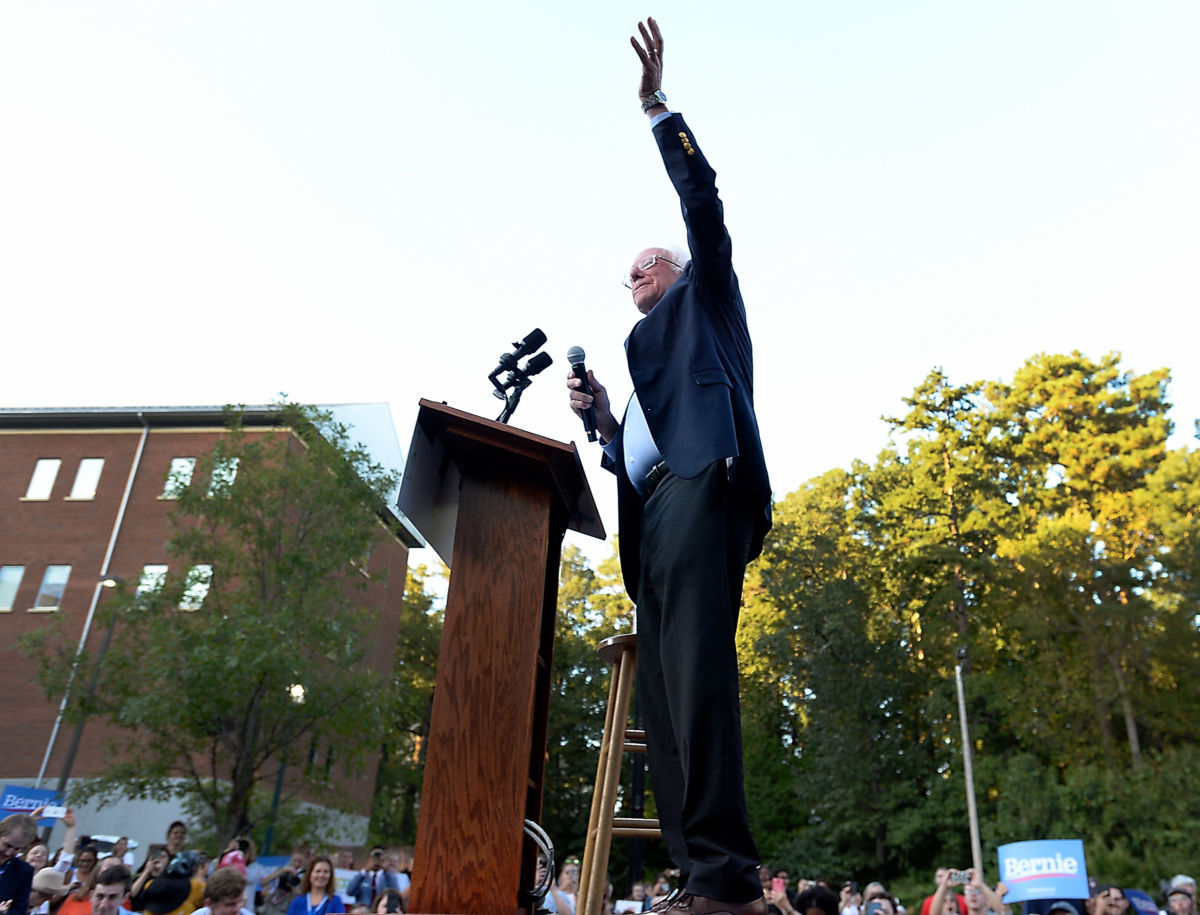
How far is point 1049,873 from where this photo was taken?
10414 mm

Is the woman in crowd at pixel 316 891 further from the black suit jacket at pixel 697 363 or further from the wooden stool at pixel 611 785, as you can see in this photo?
Result: the black suit jacket at pixel 697 363

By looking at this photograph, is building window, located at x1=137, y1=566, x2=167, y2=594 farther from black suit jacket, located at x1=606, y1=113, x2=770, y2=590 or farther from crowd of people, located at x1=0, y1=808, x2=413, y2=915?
black suit jacket, located at x1=606, y1=113, x2=770, y2=590

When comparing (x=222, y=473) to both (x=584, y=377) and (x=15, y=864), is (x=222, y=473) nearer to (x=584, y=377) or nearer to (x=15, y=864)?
(x=15, y=864)

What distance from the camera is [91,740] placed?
84.3 feet

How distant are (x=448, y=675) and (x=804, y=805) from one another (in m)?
32.7

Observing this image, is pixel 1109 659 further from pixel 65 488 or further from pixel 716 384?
pixel 65 488

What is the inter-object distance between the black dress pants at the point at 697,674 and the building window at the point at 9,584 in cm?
3171

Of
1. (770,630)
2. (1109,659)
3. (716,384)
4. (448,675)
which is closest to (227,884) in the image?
(448,675)

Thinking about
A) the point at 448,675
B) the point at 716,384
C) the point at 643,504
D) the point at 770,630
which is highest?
the point at 770,630

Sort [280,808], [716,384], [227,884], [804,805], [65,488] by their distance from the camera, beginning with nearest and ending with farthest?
[716,384] → [227,884] → [280,808] → [65,488] → [804,805]

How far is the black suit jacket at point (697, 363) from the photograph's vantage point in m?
2.53

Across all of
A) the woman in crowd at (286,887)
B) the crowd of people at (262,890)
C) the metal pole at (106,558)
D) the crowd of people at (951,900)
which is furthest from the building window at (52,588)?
→ the crowd of people at (951,900)

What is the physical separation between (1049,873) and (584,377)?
9.88m

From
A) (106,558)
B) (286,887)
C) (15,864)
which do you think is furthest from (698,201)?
(106,558)
